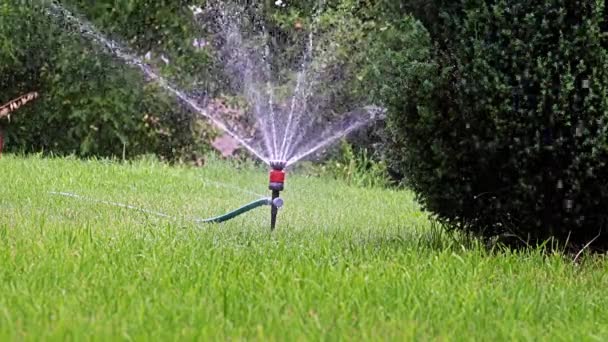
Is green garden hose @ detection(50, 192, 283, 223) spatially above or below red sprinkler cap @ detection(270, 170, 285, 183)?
below

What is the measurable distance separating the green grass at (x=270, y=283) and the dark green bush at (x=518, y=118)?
20 centimetres

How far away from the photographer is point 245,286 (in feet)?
9.90

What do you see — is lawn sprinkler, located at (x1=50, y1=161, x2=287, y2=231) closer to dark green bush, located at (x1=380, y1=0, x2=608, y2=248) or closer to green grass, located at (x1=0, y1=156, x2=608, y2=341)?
green grass, located at (x1=0, y1=156, x2=608, y2=341)

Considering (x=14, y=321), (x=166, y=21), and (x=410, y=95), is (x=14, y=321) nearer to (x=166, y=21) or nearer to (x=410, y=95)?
(x=410, y=95)

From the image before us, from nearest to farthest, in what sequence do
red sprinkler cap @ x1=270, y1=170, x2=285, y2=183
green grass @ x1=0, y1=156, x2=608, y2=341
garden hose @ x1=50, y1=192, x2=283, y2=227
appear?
green grass @ x1=0, y1=156, x2=608, y2=341 < red sprinkler cap @ x1=270, y1=170, x2=285, y2=183 < garden hose @ x1=50, y1=192, x2=283, y2=227

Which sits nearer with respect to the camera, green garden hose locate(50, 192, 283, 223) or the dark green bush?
the dark green bush

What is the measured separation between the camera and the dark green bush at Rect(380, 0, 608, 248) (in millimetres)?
3705

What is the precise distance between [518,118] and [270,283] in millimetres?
1323

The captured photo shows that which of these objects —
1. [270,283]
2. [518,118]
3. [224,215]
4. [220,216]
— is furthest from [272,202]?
[270,283]

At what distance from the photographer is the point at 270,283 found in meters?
3.03

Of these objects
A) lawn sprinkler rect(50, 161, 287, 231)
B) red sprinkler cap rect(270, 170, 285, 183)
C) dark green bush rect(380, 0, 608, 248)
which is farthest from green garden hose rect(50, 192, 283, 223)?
dark green bush rect(380, 0, 608, 248)

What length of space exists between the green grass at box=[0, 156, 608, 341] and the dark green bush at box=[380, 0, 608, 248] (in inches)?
7.9

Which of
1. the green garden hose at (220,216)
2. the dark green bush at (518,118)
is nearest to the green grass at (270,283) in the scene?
the green garden hose at (220,216)

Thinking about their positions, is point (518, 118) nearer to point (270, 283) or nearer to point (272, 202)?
point (272, 202)
